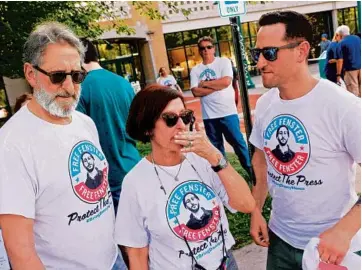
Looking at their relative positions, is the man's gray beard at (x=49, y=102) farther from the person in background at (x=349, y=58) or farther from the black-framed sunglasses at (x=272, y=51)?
the person in background at (x=349, y=58)

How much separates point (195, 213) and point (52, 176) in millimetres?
651

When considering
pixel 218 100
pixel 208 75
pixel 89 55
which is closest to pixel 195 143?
pixel 89 55

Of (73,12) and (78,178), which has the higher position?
(73,12)

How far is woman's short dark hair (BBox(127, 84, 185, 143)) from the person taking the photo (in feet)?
6.20

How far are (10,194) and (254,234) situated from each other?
128cm

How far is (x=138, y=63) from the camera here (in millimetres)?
22828

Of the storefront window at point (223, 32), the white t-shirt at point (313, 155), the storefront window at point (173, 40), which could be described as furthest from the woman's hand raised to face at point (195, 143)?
the storefront window at point (223, 32)

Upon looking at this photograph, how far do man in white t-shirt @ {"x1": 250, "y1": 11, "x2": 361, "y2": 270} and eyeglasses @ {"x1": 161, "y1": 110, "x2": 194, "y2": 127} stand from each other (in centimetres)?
47

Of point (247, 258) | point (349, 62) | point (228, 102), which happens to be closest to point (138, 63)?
point (349, 62)

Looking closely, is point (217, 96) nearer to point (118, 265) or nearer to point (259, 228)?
point (259, 228)

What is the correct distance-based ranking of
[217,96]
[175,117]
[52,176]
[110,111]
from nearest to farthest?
1. [52,176]
2. [175,117]
3. [110,111]
4. [217,96]

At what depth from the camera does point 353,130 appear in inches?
70.6

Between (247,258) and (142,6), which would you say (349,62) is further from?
(247,258)

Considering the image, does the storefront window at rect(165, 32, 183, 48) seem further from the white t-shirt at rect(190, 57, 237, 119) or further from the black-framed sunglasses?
the black-framed sunglasses
